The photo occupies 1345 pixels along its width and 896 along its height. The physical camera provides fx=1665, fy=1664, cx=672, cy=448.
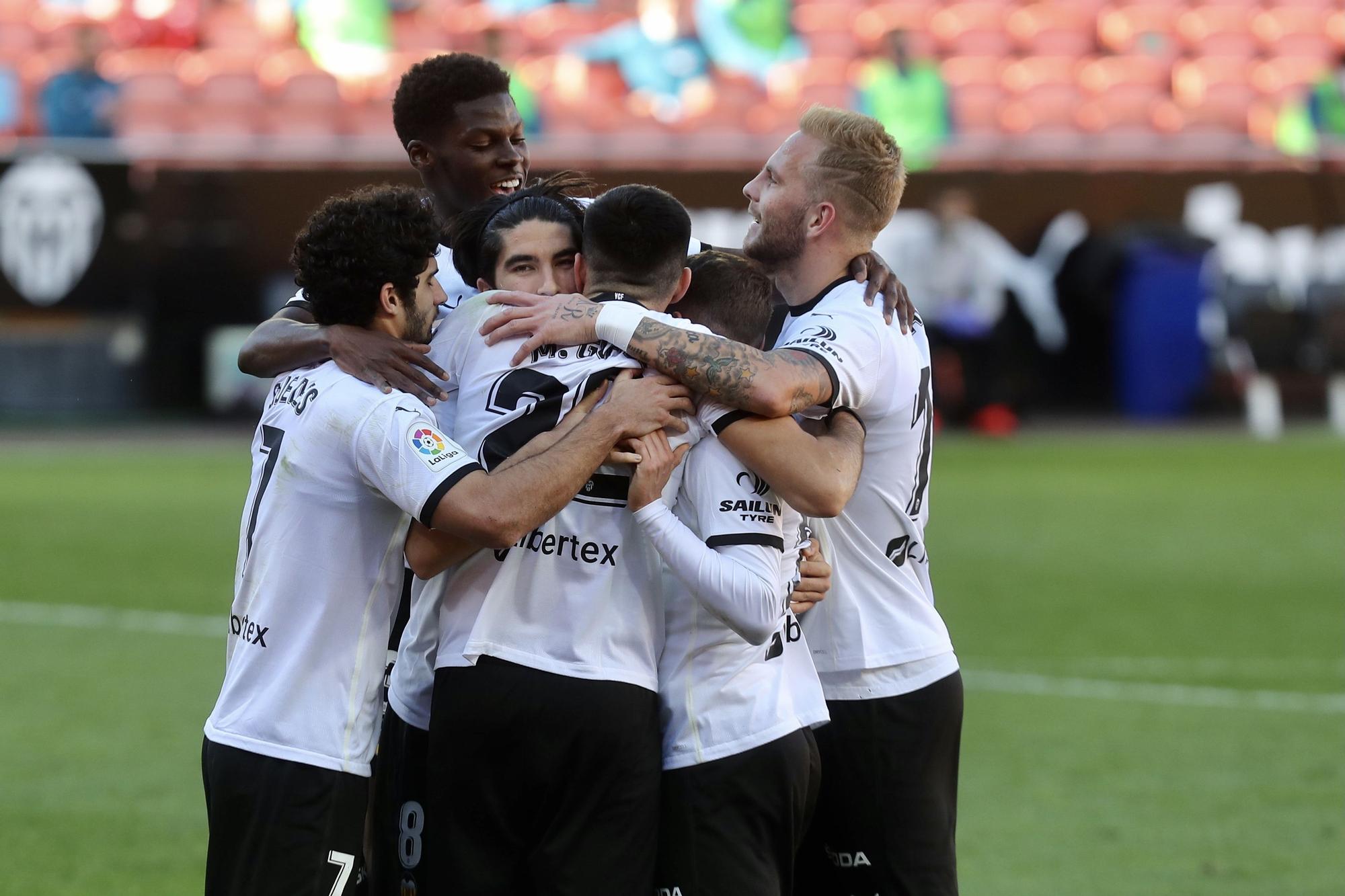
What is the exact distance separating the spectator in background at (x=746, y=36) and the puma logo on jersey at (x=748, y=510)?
19465 millimetres

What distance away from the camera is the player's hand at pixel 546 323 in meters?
3.40

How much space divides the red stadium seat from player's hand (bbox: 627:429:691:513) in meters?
22.2

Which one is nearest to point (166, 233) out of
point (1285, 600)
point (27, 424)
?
point (27, 424)

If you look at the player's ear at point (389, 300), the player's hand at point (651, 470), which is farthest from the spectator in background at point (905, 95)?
the player's hand at point (651, 470)

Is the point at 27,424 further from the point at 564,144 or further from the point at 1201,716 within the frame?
the point at 1201,716

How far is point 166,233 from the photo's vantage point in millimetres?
16688

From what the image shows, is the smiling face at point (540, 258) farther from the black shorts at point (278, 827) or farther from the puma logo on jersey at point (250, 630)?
the black shorts at point (278, 827)

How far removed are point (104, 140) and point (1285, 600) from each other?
480 inches

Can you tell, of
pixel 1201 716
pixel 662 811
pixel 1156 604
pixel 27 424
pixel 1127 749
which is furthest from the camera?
pixel 27 424

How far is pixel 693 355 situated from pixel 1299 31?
904 inches

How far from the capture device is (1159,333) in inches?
714

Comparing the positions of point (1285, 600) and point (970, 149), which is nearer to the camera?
point (1285, 600)

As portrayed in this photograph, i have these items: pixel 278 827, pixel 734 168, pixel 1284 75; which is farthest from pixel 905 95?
pixel 278 827

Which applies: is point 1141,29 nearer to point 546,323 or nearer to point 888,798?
point 888,798
